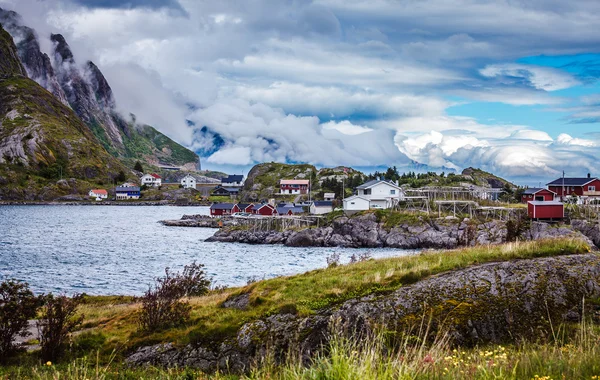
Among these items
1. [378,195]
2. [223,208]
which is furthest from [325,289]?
[223,208]

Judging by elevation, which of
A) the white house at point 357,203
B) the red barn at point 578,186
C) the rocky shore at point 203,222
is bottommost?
the rocky shore at point 203,222

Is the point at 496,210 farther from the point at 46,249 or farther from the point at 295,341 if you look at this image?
the point at 295,341

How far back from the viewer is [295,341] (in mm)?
15398

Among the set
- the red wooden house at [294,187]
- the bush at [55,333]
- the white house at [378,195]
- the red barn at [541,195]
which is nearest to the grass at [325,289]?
the bush at [55,333]

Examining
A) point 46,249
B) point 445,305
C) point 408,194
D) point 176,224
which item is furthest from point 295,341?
point 176,224

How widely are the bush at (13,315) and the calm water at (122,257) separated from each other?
23.0 meters

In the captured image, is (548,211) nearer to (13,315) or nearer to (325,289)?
(325,289)

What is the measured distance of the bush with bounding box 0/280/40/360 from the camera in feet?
56.4

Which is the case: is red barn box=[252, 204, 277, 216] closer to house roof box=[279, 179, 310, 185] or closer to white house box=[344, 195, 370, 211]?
white house box=[344, 195, 370, 211]

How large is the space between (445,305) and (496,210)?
270 ft

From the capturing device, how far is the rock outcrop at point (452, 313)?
14539 millimetres

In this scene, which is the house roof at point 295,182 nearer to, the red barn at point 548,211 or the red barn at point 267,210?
the red barn at point 267,210

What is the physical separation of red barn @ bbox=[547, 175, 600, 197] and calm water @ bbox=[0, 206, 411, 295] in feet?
174

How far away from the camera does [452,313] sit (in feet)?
48.6
